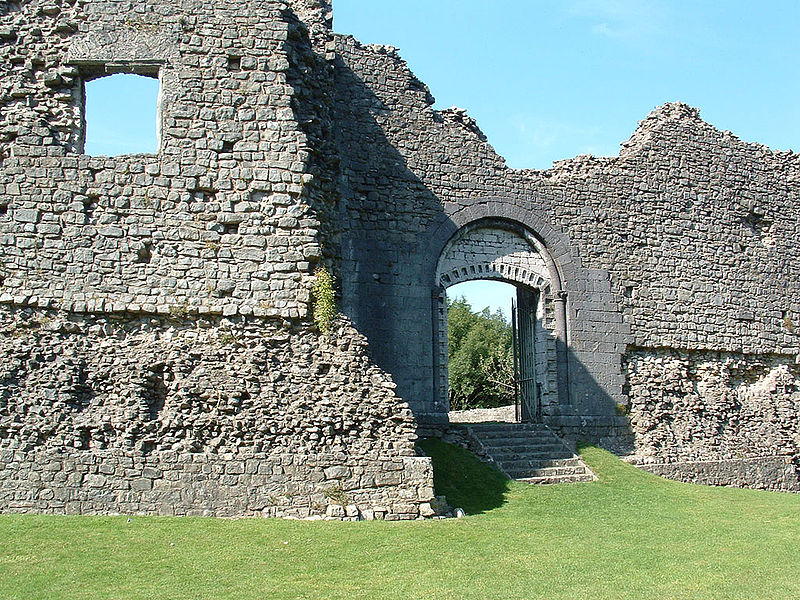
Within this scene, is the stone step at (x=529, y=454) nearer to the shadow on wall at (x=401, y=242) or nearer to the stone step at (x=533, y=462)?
the stone step at (x=533, y=462)

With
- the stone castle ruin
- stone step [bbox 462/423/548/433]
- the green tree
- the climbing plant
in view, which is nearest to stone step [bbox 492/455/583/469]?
stone step [bbox 462/423/548/433]

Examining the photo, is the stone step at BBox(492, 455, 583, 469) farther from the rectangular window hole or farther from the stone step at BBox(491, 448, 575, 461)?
the rectangular window hole

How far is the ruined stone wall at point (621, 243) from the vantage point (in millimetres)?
15188

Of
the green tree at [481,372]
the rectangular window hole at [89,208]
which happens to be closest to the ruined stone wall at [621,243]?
the rectangular window hole at [89,208]

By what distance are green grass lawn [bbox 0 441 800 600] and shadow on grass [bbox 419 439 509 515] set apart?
0.21m

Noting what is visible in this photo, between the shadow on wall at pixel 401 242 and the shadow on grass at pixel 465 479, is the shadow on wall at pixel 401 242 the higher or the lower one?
the higher one

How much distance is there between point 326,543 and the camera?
355 inches

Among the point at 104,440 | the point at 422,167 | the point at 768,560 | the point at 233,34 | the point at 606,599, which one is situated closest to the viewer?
the point at 606,599

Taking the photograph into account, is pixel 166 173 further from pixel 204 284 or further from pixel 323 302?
pixel 323 302

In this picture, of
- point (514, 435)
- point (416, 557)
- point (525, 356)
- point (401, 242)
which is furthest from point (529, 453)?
point (416, 557)

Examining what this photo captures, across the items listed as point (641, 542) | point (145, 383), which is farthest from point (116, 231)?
point (641, 542)

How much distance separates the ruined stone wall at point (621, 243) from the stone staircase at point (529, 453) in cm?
82

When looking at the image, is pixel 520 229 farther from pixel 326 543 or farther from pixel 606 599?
pixel 606 599

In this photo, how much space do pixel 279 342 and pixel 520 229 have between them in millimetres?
6421
